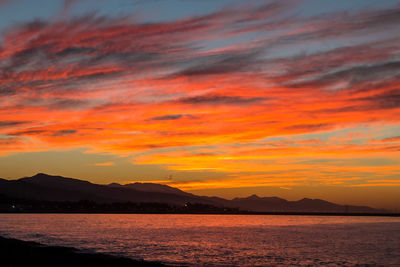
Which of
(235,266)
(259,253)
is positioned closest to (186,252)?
(259,253)

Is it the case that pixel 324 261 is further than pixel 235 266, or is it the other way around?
pixel 324 261

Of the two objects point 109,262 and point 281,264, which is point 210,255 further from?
point 109,262

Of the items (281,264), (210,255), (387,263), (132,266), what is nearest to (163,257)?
(210,255)

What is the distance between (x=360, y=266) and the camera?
65.6m

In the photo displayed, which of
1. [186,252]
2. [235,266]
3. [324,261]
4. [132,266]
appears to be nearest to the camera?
[132,266]

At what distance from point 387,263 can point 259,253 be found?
21119mm

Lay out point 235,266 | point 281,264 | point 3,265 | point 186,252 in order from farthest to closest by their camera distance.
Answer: point 186,252, point 281,264, point 235,266, point 3,265

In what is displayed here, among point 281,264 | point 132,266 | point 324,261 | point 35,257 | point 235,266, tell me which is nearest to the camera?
point 132,266

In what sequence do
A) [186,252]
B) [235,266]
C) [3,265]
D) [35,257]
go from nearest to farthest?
[3,265] → [35,257] → [235,266] → [186,252]

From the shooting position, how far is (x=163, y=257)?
68000mm

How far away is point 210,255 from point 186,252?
5.43 metres

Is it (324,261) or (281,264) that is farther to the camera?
(324,261)

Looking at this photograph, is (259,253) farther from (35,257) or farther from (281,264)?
(35,257)

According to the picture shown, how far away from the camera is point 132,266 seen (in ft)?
151
